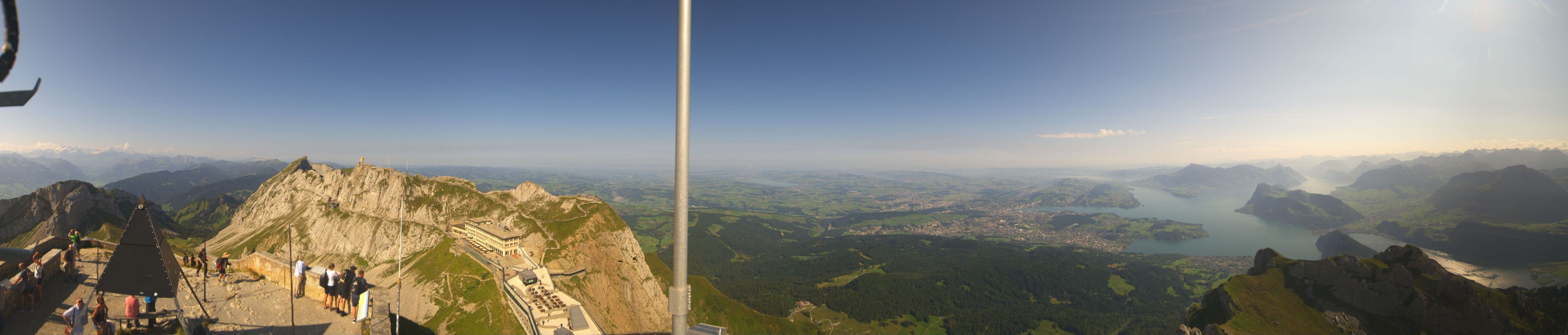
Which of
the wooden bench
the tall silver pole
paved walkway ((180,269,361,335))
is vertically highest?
the tall silver pole

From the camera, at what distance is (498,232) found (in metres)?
44.9

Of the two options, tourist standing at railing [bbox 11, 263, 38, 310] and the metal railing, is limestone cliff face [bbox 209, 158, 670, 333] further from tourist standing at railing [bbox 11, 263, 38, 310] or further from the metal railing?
tourist standing at railing [bbox 11, 263, 38, 310]

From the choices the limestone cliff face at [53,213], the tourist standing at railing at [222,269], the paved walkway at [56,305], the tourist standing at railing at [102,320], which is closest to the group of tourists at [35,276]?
the paved walkway at [56,305]

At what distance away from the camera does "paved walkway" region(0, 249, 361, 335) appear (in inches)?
395

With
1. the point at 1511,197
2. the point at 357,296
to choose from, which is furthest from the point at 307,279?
the point at 1511,197

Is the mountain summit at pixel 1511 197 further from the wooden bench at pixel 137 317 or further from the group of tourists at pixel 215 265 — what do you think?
the group of tourists at pixel 215 265

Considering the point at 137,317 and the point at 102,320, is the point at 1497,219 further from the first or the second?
the point at 102,320

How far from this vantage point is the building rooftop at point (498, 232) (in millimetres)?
43531

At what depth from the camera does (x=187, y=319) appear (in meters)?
10.7

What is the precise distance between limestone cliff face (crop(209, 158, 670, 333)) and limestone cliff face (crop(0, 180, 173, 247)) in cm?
2636

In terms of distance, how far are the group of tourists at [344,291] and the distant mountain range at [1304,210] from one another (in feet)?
752

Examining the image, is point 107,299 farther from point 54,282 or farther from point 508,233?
point 508,233

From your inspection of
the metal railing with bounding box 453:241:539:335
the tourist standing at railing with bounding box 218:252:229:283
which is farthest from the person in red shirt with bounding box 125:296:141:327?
the metal railing with bounding box 453:241:539:335

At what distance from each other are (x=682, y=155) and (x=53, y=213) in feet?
439
